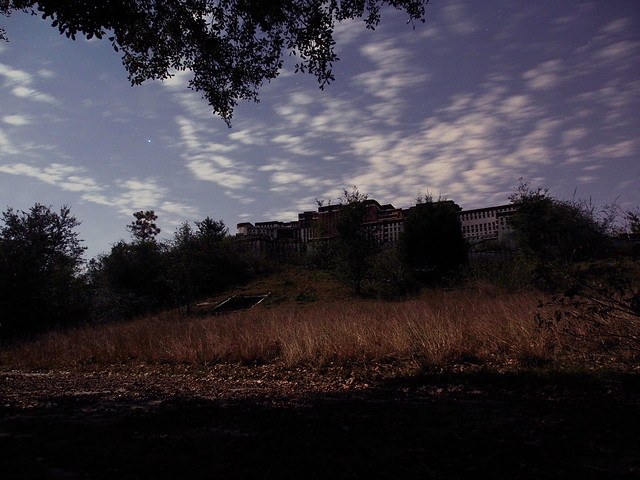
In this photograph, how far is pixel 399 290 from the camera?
22031 millimetres

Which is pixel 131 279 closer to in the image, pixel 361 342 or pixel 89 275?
pixel 89 275

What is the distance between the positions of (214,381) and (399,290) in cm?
1603

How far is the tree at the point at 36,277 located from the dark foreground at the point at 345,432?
14614 millimetres

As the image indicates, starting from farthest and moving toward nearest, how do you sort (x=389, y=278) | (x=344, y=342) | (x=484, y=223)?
(x=484, y=223) < (x=389, y=278) < (x=344, y=342)

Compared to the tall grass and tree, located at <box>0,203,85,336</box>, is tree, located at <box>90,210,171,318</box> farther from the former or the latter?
the tall grass

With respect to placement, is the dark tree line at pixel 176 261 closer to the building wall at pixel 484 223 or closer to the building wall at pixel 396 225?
the building wall at pixel 396 225

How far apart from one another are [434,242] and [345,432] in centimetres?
2216

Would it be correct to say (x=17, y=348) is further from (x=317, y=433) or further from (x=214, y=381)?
(x=317, y=433)

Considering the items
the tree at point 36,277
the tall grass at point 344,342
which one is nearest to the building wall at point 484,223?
the tall grass at point 344,342

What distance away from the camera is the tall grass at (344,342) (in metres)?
7.24

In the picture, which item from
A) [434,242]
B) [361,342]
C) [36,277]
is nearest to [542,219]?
[434,242]

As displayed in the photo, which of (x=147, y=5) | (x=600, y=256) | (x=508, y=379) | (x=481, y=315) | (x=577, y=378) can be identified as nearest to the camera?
(x=577, y=378)

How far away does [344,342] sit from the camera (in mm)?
8398

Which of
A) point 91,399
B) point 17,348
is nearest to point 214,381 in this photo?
point 91,399
